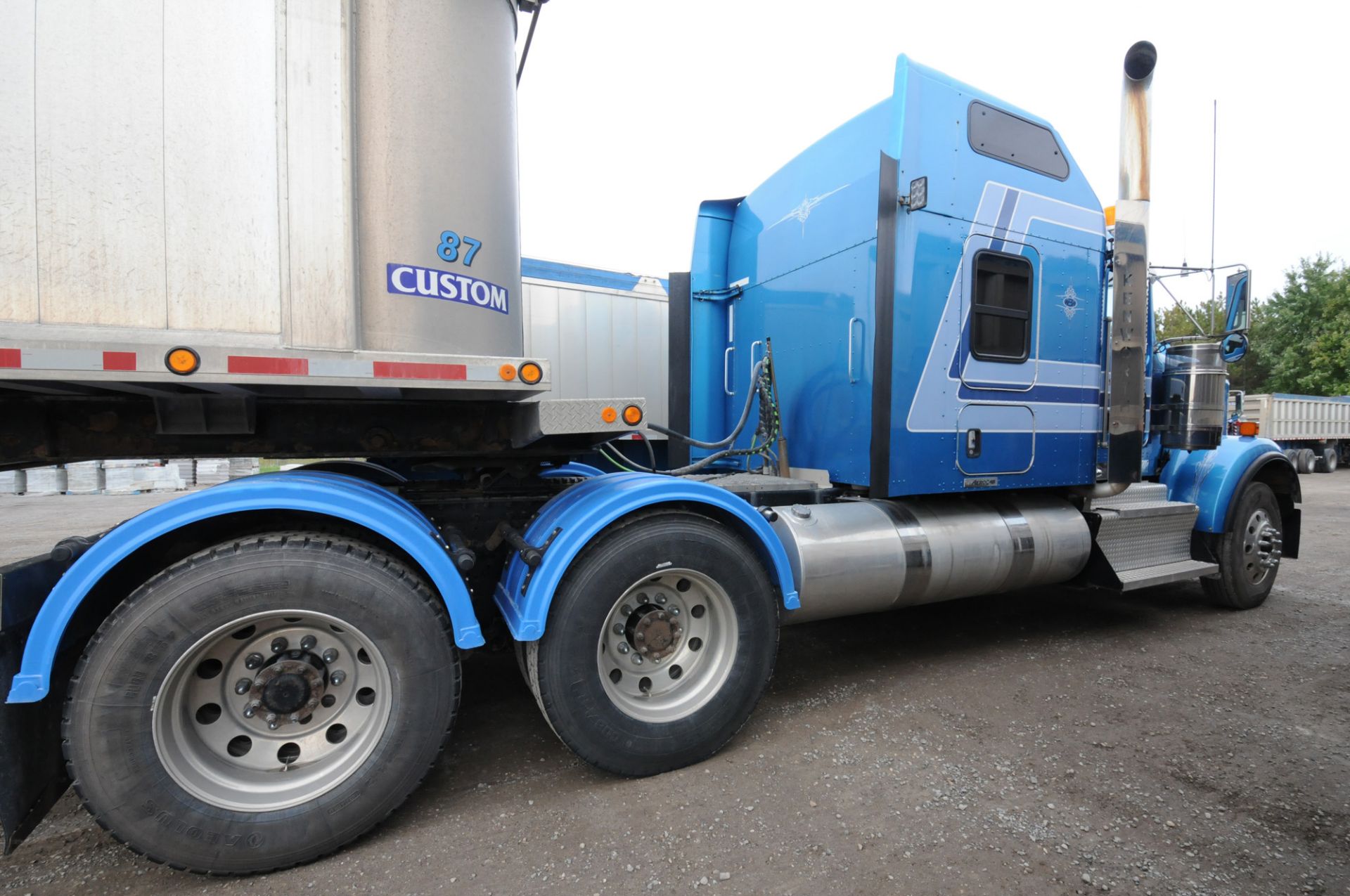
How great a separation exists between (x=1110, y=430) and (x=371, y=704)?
190 inches

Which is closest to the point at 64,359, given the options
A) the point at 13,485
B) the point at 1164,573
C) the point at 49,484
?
the point at 1164,573

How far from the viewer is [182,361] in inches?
72.6

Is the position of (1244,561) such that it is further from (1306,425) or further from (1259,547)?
(1306,425)

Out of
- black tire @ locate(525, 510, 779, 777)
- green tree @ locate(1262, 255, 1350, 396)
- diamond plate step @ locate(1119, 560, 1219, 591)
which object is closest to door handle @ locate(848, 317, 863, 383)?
black tire @ locate(525, 510, 779, 777)

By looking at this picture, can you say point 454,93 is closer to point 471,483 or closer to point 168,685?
point 471,483

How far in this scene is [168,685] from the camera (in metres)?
2.07

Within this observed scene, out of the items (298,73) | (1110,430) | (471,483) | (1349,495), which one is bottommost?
(1349,495)

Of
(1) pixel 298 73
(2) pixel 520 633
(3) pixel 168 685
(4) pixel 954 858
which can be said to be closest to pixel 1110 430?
(4) pixel 954 858

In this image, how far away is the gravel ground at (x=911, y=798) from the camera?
212 centimetres

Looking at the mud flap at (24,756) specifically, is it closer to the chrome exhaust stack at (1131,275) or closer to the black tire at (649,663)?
the black tire at (649,663)

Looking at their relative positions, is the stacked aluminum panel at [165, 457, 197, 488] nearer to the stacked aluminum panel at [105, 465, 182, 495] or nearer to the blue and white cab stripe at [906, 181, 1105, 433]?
the stacked aluminum panel at [105, 465, 182, 495]

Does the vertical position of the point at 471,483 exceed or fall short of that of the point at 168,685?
it exceeds it

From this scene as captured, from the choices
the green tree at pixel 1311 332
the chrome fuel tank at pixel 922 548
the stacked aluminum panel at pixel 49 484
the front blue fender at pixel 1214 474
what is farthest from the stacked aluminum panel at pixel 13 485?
the green tree at pixel 1311 332

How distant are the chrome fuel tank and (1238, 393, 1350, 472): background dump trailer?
2378cm
